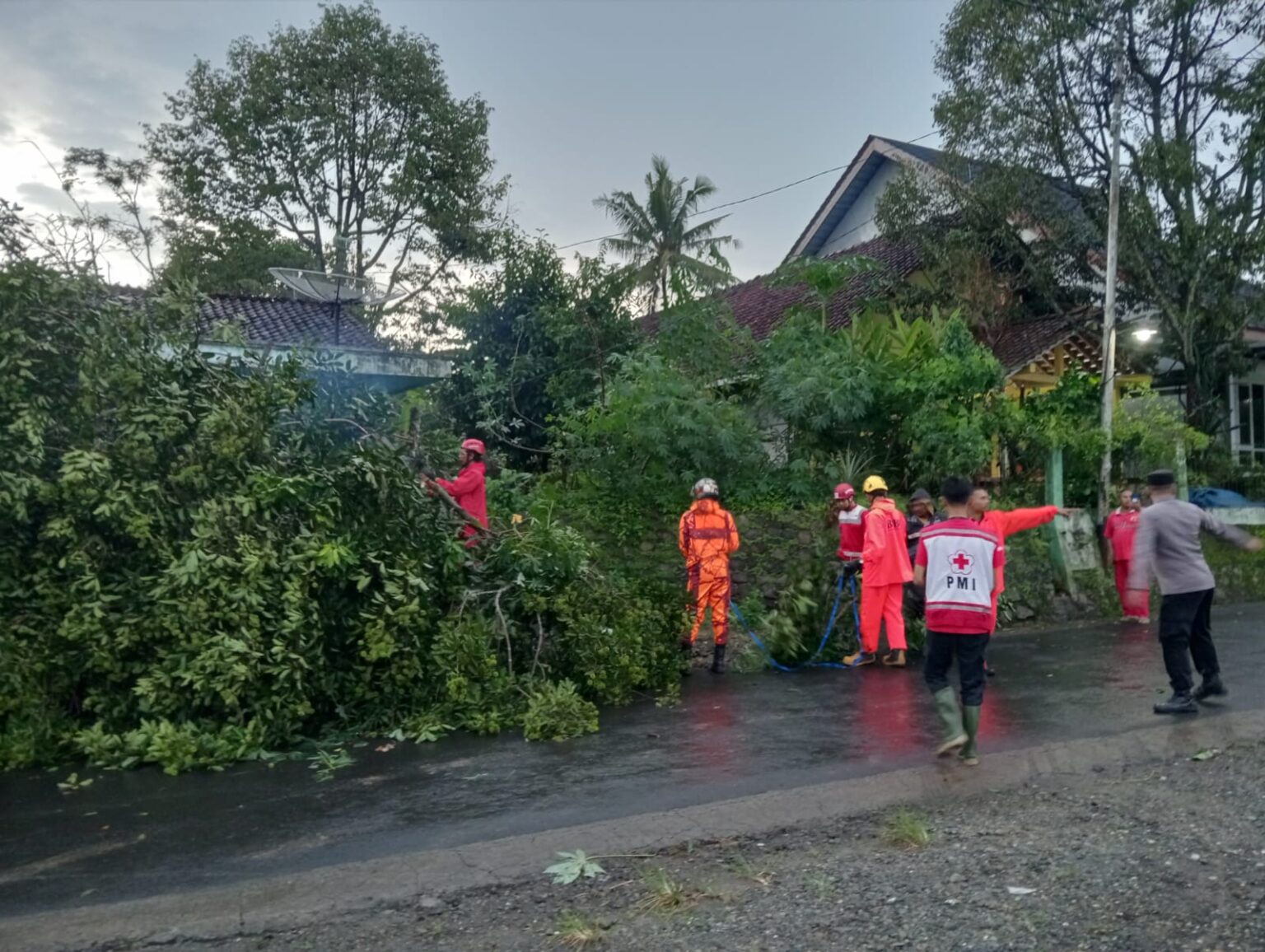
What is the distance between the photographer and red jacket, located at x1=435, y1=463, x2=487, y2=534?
34.2 feet

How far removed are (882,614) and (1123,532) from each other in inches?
177

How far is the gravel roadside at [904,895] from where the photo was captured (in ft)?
13.9

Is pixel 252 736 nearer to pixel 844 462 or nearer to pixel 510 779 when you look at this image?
pixel 510 779

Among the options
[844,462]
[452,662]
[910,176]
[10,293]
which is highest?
[910,176]

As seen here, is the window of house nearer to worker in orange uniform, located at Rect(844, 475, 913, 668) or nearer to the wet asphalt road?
the wet asphalt road

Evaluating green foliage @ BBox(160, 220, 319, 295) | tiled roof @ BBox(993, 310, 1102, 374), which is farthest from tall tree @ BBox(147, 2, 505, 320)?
tiled roof @ BBox(993, 310, 1102, 374)

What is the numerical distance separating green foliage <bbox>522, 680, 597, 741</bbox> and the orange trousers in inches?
90.6

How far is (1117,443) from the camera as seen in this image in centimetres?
1476

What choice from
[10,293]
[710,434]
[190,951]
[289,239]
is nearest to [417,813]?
[190,951]

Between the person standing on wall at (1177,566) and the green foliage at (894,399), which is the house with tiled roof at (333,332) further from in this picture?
the person standing on wall at (1177,566)

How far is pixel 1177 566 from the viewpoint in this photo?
25.6 ft

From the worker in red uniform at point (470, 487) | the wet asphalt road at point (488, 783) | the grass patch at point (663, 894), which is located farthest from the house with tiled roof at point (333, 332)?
the grass patch at point (663, 894)

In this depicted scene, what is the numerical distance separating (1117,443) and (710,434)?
564cm

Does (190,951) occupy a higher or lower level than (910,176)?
lower
